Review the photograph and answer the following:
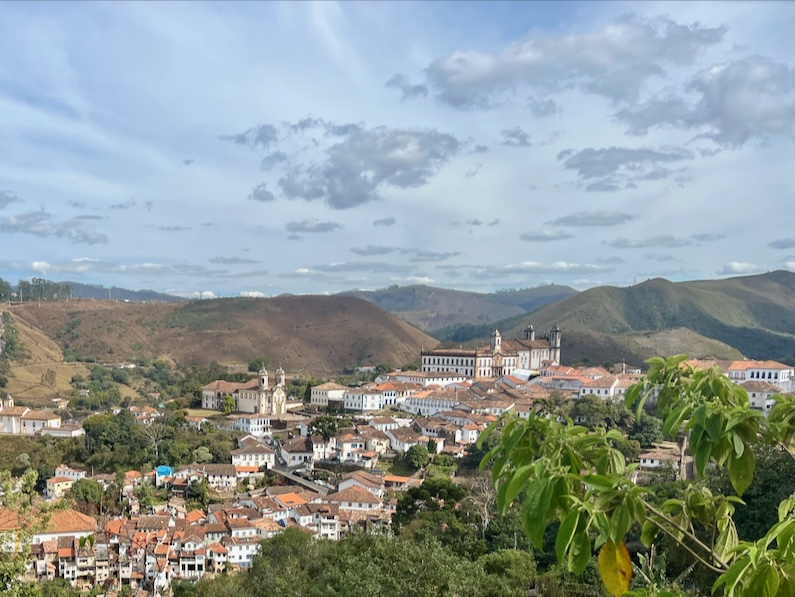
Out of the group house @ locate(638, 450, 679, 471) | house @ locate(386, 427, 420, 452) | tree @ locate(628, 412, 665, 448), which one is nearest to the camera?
house @ locate(638, 450, 679, 471)

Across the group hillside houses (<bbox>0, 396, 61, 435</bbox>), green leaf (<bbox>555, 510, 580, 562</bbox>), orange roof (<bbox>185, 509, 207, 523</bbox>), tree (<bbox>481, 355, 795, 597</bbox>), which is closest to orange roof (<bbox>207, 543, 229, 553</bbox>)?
orange roof (<bbox>185, 509, 207, 523</bbox>)

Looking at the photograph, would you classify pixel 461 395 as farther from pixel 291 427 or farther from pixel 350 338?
pixel 350 338

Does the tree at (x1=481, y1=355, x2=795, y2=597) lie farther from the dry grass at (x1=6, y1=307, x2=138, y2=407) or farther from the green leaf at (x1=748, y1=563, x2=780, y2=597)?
the dry grass at (x1=6, y1=307, x2=138, y2=407)

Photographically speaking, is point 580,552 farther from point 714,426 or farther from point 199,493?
point 199,493

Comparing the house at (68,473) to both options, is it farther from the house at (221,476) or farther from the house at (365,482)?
the house at (365,482)

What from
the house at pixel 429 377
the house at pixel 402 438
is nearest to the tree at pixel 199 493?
the house at pixel 402 438

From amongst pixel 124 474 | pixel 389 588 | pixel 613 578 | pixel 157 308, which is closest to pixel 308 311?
pixel 157 308

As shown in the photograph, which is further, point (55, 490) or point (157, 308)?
point (157, 308)
